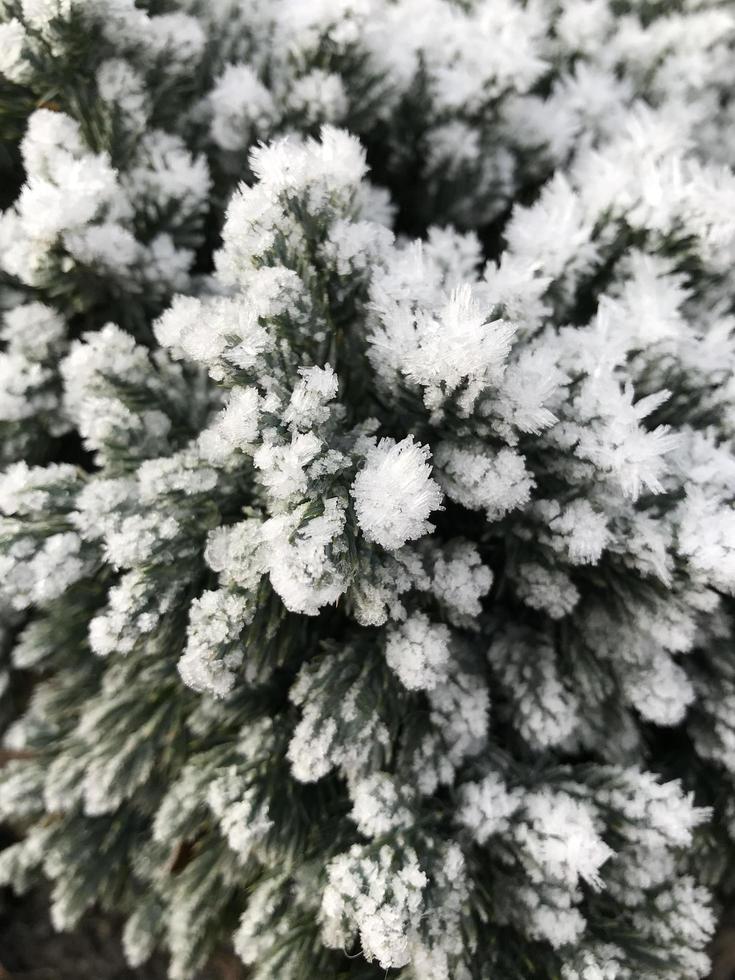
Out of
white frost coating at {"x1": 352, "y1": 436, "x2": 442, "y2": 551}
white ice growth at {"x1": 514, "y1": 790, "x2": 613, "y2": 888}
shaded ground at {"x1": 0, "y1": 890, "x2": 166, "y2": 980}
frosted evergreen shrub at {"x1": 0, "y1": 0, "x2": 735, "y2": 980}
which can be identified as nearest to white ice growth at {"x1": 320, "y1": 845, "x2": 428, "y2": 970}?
frosted evergreen shrub at {"x1": 0, "y1": 0, "x2": 735, "y2": 980}

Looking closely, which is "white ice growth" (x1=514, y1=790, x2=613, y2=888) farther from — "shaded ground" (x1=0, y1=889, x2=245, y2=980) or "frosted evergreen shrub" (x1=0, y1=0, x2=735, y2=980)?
"shaded ground" (x1=0, y1=889, x2=245, y2=980)

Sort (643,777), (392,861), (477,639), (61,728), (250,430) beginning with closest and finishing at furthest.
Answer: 1. (250,430)
2. (392,861)
3. (643,777)
4. (477,639)
5. (61,728)

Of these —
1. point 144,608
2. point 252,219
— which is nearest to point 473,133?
point 252,219

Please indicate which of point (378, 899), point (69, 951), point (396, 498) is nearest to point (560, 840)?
point (378, 899)

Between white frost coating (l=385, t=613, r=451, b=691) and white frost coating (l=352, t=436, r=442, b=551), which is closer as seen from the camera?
white frost coating (l=352, t=436, r=442, b=551)

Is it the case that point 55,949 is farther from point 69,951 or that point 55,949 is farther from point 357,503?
point 357,503

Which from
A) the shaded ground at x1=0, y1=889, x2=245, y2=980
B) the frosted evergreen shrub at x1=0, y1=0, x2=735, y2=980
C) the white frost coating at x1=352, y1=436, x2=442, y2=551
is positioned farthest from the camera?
the shaded ground at x1=0, y1=889, x2=245, y2=980

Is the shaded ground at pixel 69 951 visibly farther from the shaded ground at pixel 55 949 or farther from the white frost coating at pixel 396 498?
the white frost coating at pixel 396 498

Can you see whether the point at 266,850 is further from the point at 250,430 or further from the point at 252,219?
the point at 252,219
